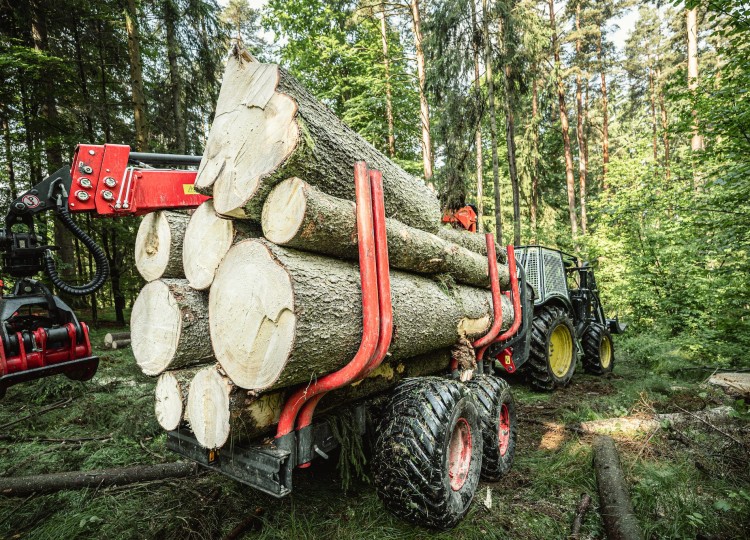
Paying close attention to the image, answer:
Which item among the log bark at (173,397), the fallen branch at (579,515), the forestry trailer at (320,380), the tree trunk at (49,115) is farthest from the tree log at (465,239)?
the tree trunk at (49,115)

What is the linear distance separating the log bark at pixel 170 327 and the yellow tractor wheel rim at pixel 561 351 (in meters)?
5.32

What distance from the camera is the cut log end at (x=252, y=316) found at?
1.83 meters

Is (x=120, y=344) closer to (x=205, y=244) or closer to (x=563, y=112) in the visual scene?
(x=205, y=244)

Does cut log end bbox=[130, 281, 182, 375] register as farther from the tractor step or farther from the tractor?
the tractor

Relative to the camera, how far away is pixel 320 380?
2.09 metres

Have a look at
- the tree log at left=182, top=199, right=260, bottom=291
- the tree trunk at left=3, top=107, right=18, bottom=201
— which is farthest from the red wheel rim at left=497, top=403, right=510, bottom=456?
the tree trunk at left=3, top=107, right=18, bottom=201

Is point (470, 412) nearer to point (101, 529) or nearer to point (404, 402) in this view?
point (404, 402)

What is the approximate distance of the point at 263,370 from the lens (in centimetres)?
187

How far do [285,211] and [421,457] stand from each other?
61.4 inches

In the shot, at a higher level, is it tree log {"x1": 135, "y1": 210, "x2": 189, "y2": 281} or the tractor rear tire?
tree log {"x1": 135, "y1": 210, "x2": 189, "y2": 281}

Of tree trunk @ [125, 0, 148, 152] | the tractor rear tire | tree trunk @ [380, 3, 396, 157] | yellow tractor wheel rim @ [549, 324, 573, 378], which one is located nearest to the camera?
the tractor rear tire

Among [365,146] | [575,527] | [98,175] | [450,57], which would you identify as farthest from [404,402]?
[450,57]

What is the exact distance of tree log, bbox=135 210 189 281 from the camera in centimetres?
249

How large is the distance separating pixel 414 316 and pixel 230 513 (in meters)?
1.80
